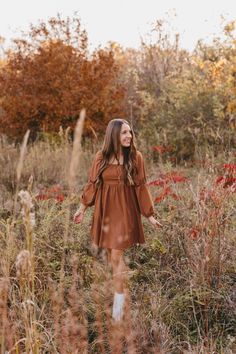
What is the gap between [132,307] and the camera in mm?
3357

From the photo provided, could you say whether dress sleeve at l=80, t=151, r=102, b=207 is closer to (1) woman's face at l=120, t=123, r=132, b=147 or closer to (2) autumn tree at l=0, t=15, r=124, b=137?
(1) woman's face at l=120, t=123, r=132, b=147

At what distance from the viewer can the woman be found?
3.44 m

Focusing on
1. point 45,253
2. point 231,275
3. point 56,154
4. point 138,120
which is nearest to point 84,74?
point 138,120

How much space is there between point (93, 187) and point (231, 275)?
1188mm

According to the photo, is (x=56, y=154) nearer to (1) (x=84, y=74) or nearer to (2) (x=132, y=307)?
(1) (x=84, y=74)

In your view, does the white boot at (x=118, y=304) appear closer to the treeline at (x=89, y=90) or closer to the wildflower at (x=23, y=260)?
the wildflower at (x=23, y=260)

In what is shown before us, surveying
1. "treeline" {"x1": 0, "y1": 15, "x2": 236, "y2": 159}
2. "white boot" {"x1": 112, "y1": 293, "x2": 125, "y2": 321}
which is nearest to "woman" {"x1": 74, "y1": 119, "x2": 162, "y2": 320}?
"white boot" {"x1": 112, "y1": 293, "x2": 125, "y2": 321}

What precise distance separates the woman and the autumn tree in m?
7.68

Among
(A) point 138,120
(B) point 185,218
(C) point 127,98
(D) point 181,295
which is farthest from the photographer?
(C) point 127,98

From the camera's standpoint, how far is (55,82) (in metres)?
11.0

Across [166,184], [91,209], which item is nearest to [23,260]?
[166,184]

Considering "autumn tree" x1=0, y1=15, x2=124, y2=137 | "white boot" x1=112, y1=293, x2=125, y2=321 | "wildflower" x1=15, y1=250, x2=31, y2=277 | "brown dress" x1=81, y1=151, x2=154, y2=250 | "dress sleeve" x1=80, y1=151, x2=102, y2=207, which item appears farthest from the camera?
Answer: "autumn tree" x1=0, y1=15, x2=124, y2=137

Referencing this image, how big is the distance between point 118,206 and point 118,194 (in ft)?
0.28

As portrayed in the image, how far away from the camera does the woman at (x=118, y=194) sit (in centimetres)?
344
